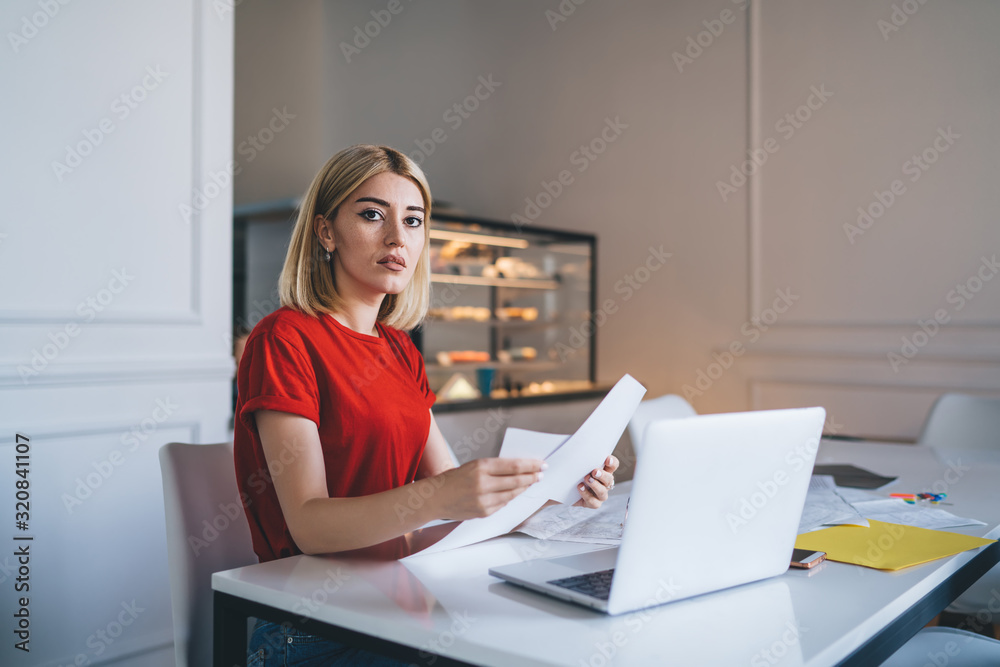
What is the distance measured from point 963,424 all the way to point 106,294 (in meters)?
2.80

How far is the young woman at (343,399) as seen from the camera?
107 cm

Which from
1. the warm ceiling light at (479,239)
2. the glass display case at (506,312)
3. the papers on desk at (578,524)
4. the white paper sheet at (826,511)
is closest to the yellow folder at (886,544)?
the white paper sheet at (826,511)

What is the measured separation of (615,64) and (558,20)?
0.58m

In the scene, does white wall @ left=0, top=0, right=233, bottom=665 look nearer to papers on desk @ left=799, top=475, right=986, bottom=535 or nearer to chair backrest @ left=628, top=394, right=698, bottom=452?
chair backrest @ left=628, top=394, right=698, bottom=452

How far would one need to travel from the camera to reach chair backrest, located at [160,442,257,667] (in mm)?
1264

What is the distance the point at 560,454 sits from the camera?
975mm

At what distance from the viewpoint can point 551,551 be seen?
1.16m

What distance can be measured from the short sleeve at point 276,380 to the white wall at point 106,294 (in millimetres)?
928

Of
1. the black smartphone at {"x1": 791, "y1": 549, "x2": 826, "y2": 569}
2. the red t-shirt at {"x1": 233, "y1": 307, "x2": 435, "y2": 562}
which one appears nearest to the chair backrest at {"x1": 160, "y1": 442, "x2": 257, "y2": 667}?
the red t-shirt at {"x1": 233, "y1": 307, "x2": 435, "y2": 562}

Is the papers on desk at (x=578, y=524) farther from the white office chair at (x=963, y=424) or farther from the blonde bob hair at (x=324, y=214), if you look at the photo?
the white office chair at (x=963, y=424)

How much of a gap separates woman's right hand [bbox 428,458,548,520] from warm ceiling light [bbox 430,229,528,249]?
10.1ft

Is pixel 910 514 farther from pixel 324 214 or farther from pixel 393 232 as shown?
pixel 324 214

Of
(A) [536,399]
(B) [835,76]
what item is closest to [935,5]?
(B) [835,76]

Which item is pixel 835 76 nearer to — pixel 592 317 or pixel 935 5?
pixel 935 5
